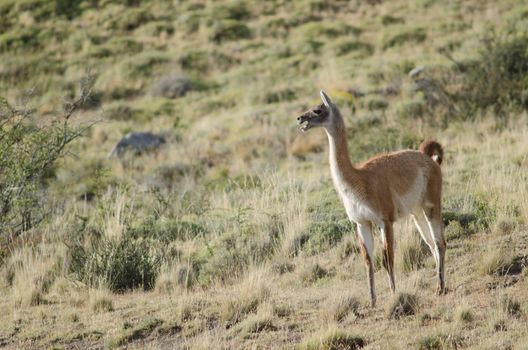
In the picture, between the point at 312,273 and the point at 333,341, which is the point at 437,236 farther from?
the point at 333,341

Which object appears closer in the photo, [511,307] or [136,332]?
[511,307]

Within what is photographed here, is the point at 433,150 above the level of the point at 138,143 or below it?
above

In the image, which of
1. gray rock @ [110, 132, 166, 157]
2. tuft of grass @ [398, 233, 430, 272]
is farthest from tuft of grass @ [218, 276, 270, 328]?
gray rock @ [110, 132, 166, 157]

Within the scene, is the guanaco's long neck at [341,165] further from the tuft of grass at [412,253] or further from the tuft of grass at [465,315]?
the tuft of grass at [412,253]

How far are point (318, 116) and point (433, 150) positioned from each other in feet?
5.96

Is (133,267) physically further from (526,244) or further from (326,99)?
(526,244)

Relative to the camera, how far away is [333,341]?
6.47m

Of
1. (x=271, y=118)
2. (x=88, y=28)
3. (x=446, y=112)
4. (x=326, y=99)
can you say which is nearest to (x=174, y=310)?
(x=326, y=99)

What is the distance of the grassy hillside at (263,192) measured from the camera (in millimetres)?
7426

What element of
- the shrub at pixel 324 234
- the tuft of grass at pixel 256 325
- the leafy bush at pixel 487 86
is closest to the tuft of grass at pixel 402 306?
the tuft of grass at pixel 256 325

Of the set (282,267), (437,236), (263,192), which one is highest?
(437,236)

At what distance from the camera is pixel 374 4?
35.2 meters

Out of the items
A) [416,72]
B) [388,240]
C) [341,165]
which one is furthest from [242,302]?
[416,72]

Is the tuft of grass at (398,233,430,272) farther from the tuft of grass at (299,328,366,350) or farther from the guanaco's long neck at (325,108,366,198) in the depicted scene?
the tuft of grass at (299,328,366,350)
